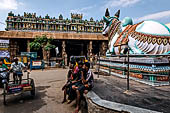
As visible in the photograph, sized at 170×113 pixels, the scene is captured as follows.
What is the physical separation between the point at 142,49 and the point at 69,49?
15613 mm

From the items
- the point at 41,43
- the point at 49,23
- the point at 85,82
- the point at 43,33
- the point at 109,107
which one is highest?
the point at 49,23

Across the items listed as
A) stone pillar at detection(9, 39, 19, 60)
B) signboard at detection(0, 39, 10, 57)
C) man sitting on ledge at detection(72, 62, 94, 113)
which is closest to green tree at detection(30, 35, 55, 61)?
stone pillar at detection(9, 39, 19, 60)

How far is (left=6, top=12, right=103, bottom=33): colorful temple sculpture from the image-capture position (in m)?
36.4

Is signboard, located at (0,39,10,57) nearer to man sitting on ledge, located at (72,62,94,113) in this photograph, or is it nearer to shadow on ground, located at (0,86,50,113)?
shadow on ground, located at (0,86,50,113)

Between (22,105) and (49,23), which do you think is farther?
(49,23)

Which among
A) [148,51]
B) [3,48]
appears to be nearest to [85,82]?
[148,51]

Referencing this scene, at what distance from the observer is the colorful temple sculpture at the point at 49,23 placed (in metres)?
36.4

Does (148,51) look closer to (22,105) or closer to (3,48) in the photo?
(22,105)

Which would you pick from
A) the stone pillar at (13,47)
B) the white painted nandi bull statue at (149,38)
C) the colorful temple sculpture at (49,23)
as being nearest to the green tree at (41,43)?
the stone pillar at (13,47)

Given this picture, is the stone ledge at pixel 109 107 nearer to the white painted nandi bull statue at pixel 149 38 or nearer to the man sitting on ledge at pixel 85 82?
the man sitting on ledge at pixel 85 82

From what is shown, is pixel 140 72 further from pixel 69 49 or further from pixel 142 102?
pixel 69 49

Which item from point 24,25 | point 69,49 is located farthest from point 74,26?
point 69,49

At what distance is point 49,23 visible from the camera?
39.3 m

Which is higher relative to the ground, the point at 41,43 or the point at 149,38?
the point at 41,43
